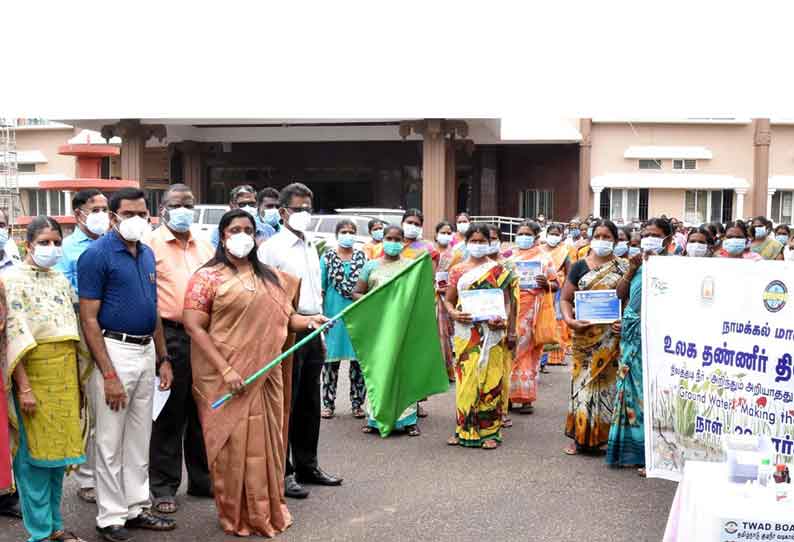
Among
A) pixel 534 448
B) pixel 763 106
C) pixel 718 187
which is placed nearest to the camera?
pixel 763 106

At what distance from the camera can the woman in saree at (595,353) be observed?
6992 mm

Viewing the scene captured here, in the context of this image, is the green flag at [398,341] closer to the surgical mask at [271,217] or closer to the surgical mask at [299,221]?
the surgical mask at [299,221]

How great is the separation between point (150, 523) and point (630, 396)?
11.3 feet

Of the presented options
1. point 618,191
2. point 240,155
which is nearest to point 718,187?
point 618,191

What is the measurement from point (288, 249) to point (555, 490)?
2411mm

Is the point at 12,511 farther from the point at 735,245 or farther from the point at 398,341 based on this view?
the point at 735,245

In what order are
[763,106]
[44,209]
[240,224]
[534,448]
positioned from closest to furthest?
[240,224], [763,106], [534,448], [44,209]

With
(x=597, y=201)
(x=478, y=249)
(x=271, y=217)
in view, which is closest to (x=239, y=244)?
(x=271, y=217)

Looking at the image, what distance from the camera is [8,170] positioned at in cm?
2684

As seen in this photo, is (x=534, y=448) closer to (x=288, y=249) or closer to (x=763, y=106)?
(x=288, y=249)

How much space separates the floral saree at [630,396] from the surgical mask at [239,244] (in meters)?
2.89

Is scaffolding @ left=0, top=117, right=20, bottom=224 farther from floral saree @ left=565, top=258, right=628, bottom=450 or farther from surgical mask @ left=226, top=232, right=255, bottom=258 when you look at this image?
surgical mask @ left=226, top=232, right=255, bottom=258

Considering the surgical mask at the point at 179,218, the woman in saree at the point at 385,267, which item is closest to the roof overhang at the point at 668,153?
the woman in saree at the point at 385,267

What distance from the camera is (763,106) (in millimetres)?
5855
